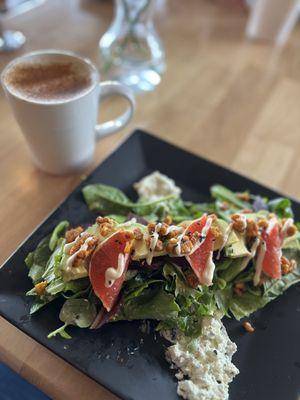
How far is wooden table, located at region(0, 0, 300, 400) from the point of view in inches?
29.2

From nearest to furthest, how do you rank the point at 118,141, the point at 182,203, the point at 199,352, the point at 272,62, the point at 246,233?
the point at 199,352
the point at 246,233
the point at 182,203
the point at 118,141
the point at 272,62

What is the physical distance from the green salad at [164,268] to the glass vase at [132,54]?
58 centimetres

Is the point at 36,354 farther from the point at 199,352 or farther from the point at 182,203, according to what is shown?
the point at 182,203

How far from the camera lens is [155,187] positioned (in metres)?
0.98

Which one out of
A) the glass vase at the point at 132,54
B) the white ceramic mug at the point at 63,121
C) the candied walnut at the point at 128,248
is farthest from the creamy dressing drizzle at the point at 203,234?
the glass vase at the point at 132,54

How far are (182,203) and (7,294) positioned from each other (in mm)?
419

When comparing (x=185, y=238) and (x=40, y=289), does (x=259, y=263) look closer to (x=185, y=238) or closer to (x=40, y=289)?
(x=185, y=238)

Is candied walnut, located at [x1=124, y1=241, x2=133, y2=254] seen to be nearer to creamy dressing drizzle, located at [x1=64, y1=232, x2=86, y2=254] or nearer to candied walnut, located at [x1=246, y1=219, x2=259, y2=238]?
creamy dressing drizzle, located at [x1=64, y1=232, x2=86, y2=254]

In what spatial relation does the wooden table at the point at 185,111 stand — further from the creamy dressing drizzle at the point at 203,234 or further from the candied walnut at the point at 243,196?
the creamy dressing drizzle at the point at 203,234

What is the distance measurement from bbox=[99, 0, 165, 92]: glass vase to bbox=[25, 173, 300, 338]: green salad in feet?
1.89

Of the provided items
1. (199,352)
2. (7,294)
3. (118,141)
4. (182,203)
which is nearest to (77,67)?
(118,141)

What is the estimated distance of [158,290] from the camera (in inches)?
29.6

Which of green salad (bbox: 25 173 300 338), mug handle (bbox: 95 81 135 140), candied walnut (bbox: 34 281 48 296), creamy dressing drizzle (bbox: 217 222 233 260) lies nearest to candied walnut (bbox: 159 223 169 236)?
green salad (bbox: 25 173 300 338)

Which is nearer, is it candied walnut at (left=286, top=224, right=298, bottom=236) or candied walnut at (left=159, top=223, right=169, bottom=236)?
candied walnut at (left=159, top=223, right=169, bottom=236)
